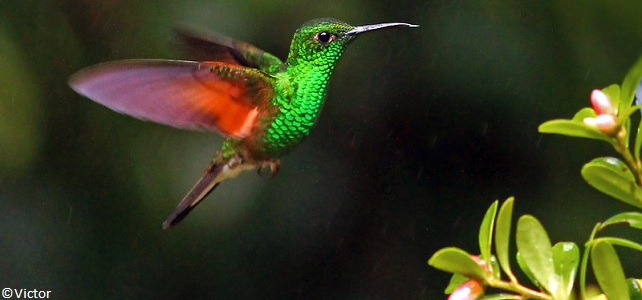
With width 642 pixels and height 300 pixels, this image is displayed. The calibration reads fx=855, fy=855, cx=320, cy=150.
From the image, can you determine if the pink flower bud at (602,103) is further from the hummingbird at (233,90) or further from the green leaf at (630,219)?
the hummingbird at (233,90)

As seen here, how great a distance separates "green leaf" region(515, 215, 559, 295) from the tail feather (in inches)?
35.9

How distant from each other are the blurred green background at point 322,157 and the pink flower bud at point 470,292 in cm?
158

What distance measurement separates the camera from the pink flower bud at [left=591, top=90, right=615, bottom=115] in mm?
799

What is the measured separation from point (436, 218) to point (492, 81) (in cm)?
44

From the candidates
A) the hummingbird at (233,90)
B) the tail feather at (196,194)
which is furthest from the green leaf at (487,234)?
the tail feather at (196,194)

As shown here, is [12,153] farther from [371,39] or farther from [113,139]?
[371,39]

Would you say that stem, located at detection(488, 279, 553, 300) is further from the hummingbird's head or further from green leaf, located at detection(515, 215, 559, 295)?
the hummingbird's head

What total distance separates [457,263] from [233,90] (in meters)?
0.80

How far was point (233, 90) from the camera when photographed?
148 centimetres

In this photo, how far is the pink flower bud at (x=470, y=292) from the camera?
802 millimetres

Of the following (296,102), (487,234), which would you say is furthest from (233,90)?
(487,234)

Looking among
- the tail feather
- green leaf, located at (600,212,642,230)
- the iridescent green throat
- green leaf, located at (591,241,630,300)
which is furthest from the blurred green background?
green leaf, located at (591,241,630,300)

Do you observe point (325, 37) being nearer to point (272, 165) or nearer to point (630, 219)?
point (272, 165)

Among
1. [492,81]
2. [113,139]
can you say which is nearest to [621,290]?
[492,81]
